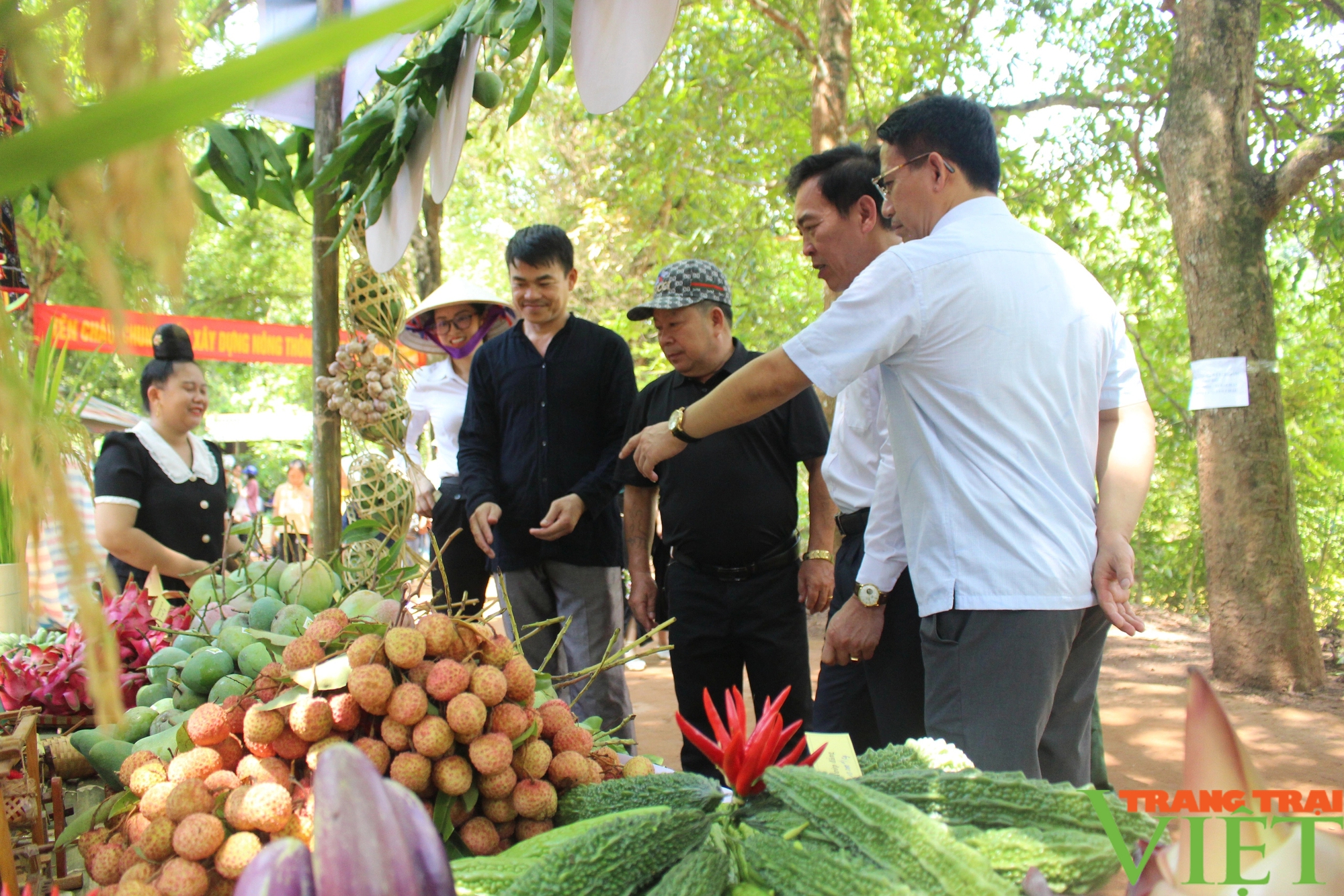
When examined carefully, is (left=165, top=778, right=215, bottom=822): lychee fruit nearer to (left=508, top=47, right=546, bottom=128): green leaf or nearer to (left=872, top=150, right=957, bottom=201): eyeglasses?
(left=508, top=47, right=546, bottom=128): green leaf

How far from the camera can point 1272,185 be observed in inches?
203

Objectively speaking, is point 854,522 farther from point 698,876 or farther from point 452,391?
point 452,391

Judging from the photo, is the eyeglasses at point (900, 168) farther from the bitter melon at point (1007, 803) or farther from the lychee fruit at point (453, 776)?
the lychee fruit at point (453, 776)

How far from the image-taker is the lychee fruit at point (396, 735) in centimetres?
120

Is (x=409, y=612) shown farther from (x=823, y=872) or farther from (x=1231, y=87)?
(x=1231, y=87)

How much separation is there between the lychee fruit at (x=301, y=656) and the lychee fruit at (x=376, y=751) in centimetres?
14

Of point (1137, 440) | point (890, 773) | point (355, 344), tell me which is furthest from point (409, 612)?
point (1137, 440)

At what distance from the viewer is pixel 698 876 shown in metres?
0.99

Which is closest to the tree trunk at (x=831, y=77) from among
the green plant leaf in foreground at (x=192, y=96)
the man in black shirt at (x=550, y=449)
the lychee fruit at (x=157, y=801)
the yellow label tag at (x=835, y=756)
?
the man in black shirt at (x=550, y=449)

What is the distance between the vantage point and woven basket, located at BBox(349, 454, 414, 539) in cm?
275

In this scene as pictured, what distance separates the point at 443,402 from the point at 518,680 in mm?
2687

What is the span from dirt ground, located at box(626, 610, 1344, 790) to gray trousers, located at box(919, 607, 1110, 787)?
2029mm

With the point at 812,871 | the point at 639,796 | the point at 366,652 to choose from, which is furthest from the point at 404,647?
the point at 812,871

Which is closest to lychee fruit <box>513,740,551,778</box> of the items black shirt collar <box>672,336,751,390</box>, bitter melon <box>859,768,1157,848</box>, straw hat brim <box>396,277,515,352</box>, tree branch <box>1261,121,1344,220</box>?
bitter melon <box>859,768,1157,848</box>
